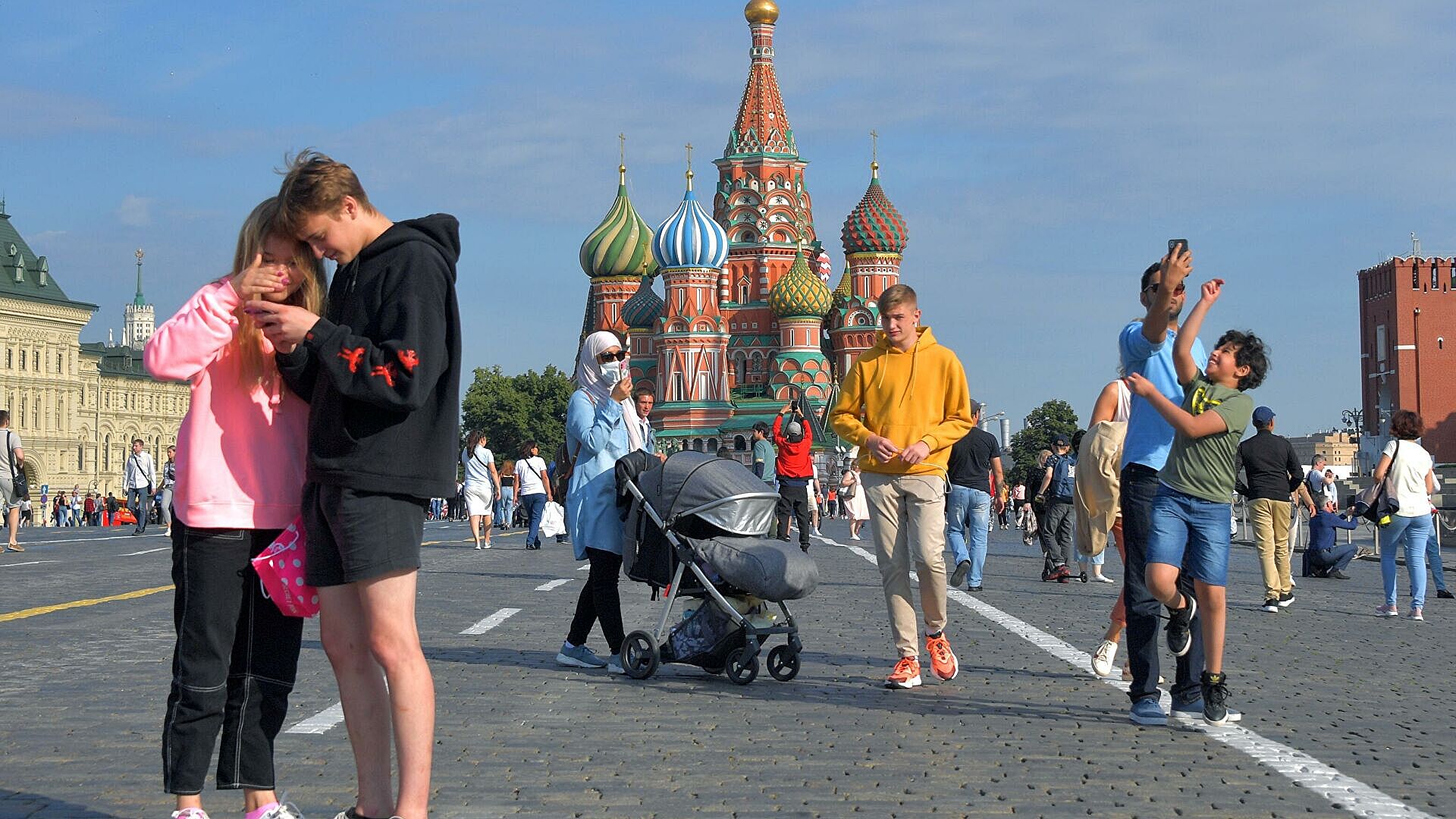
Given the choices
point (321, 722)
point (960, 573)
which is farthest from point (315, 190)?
point (960, 573)

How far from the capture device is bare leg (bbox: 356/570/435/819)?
4590 millimetres

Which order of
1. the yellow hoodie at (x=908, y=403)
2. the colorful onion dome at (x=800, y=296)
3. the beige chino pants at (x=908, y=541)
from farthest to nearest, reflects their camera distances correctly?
the colorful onion dome at (x=800, y=296) → the yellow hoodie at (x=908, y=403) → the beige chino pants at (x=908, y=541)

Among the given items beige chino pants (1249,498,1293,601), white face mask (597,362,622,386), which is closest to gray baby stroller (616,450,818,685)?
white face mask (597,362,622,386)

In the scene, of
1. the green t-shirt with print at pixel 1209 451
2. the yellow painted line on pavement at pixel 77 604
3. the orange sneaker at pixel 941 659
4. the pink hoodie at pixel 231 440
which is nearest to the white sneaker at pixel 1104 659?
the orange sneaker at pixel 941 659

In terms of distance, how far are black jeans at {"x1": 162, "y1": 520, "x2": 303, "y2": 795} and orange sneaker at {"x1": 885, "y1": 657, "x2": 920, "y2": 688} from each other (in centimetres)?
411

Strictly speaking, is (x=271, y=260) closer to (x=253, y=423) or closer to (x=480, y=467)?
(x=253, y=423)

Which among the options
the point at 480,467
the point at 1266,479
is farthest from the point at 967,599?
the point at 480,467

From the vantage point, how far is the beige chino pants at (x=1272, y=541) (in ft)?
47.6

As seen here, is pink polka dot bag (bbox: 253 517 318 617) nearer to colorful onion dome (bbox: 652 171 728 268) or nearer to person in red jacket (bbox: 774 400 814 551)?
person in red jacket (bbox: 774 400 814 551)

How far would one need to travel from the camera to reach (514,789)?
588 centimetres

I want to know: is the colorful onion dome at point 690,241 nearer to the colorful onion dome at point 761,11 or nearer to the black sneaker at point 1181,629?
the colorful onion dome at point 761,11

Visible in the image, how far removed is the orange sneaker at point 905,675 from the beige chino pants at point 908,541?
37mm

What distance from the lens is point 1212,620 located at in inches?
287

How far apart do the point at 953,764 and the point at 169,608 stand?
8.18 meters
